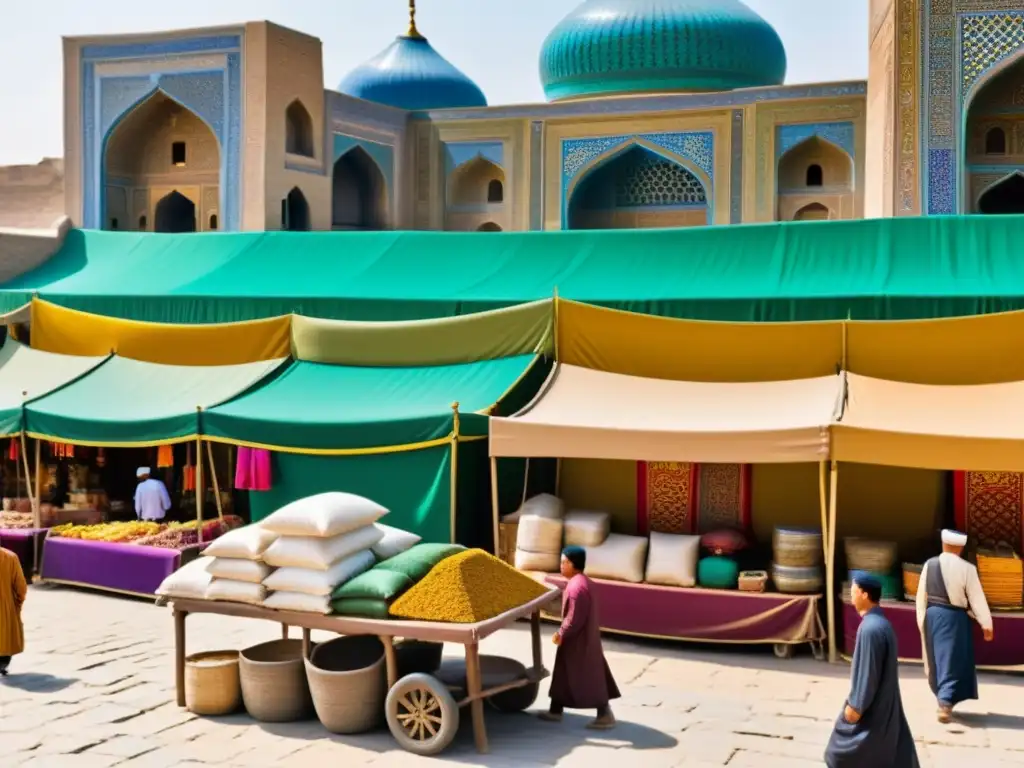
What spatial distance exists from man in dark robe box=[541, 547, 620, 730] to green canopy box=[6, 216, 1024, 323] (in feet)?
15.2

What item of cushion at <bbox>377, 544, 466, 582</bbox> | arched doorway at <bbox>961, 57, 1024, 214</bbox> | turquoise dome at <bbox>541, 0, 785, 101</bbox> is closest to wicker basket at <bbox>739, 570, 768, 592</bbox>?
cushion at <bbox>377, 544, 466, 582</bbox>

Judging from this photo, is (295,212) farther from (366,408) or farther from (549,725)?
(549,725)

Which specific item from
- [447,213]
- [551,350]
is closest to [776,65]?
[447,213]

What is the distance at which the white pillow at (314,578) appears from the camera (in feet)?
22.8

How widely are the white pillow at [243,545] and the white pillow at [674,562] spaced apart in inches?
122

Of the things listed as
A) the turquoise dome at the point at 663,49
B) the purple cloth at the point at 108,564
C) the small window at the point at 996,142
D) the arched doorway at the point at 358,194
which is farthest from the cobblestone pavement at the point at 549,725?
the turquoise dome at the point at 663,49

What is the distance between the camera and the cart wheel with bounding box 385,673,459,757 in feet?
21.7

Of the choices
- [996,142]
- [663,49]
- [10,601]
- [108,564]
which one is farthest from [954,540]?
[663,49]

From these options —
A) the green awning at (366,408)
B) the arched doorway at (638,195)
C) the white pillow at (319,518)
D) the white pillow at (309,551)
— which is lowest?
the white pillow at (309,551)

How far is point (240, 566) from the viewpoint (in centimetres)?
722

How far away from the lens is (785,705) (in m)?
7.63

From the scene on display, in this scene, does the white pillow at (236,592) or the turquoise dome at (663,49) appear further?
the turquoise dome at (663,49)

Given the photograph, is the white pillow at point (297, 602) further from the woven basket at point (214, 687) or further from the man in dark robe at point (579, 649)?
the man in dark robe at point (579, 649)

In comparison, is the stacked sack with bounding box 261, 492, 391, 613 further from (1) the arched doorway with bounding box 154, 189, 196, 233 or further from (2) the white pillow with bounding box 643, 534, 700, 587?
(1) the arched doorway with bounding box 154, 189, 196, 233
